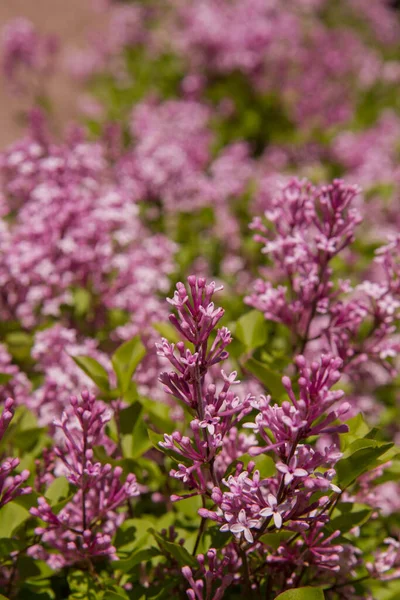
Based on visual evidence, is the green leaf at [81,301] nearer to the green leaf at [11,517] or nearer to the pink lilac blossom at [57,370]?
the pink lilac blossom at [57,370]

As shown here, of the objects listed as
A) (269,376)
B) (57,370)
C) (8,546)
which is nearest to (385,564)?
(269,376)

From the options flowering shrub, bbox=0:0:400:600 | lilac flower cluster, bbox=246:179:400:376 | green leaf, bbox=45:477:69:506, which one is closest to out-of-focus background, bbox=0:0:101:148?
flowering shrub, bbox=0:0:400:600

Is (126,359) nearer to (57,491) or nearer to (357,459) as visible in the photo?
(57,491)

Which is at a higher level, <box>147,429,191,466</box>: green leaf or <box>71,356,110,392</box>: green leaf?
<box>71,356,110,392</box>: green leaf

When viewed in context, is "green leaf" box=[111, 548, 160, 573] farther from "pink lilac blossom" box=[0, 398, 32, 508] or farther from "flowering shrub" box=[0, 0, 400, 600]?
"pink lilac blossom" box=[0, 398, 32, 508]

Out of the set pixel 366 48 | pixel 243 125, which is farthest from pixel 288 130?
pixel 366 48
